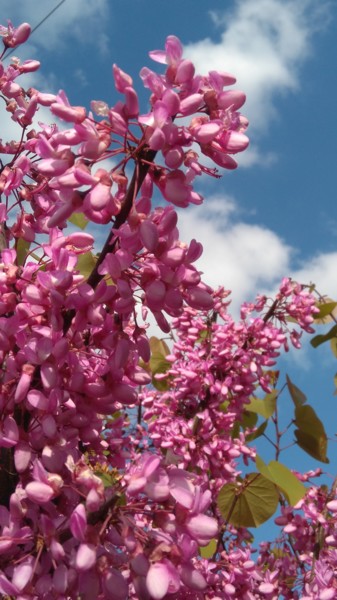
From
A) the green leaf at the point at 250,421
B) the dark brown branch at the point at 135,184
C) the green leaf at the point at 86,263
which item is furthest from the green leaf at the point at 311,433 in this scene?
the dark brown branch at the point at 135,184

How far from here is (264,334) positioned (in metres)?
2.99

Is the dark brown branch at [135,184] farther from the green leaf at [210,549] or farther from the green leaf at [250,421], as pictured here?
the green leaf at [250,421]

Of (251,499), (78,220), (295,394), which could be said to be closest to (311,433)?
(295,394)

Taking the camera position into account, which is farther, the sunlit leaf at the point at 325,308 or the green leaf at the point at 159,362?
the green leaf at the point at 159,362

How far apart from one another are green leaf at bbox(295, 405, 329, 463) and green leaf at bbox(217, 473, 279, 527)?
21.4 inches

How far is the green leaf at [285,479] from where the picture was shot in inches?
106

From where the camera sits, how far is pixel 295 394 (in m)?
3.49

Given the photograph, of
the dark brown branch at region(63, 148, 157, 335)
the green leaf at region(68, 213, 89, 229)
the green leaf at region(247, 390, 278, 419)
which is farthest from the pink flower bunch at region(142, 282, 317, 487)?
the dark brown branch at region(63, 148, 157, 335)

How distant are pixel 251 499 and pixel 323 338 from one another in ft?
3.41

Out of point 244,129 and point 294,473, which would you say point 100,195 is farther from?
point 294,473

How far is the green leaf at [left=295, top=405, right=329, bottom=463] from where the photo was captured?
3.36 m

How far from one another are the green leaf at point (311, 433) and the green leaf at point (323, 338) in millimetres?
388

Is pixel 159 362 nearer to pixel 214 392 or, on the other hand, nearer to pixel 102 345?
pixel 214 392

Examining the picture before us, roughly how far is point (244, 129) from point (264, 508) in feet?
6.98
